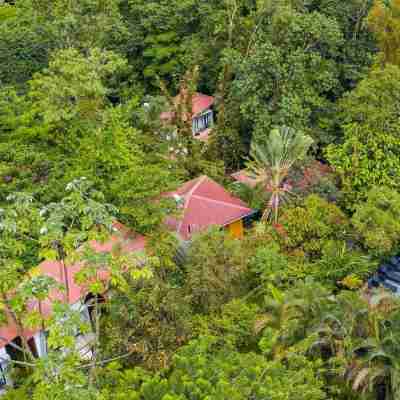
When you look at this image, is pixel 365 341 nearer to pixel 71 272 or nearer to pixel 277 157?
pixel 277 157

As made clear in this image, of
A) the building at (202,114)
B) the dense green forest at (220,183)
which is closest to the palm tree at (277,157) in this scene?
the dense green forest at (220,183)

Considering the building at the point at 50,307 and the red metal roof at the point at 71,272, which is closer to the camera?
the building at the point at 50,307

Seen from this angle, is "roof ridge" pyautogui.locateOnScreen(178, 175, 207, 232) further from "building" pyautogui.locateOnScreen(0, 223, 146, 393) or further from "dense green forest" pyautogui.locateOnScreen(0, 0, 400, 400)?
"building" pyautogui.locateOnScreen(0, 223, 146, 393)

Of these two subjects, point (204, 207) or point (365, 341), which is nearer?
point (365, 341)

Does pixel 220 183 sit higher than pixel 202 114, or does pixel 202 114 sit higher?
pixel 202 114

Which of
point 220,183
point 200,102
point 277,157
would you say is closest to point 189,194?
point 220,183

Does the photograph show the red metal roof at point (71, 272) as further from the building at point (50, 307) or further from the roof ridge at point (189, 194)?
the roof ridge at point (189, 194)

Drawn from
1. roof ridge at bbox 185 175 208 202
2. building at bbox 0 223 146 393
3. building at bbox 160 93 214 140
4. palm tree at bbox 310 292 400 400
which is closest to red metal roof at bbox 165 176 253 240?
roof ridge at bbox 185 175 208 202
